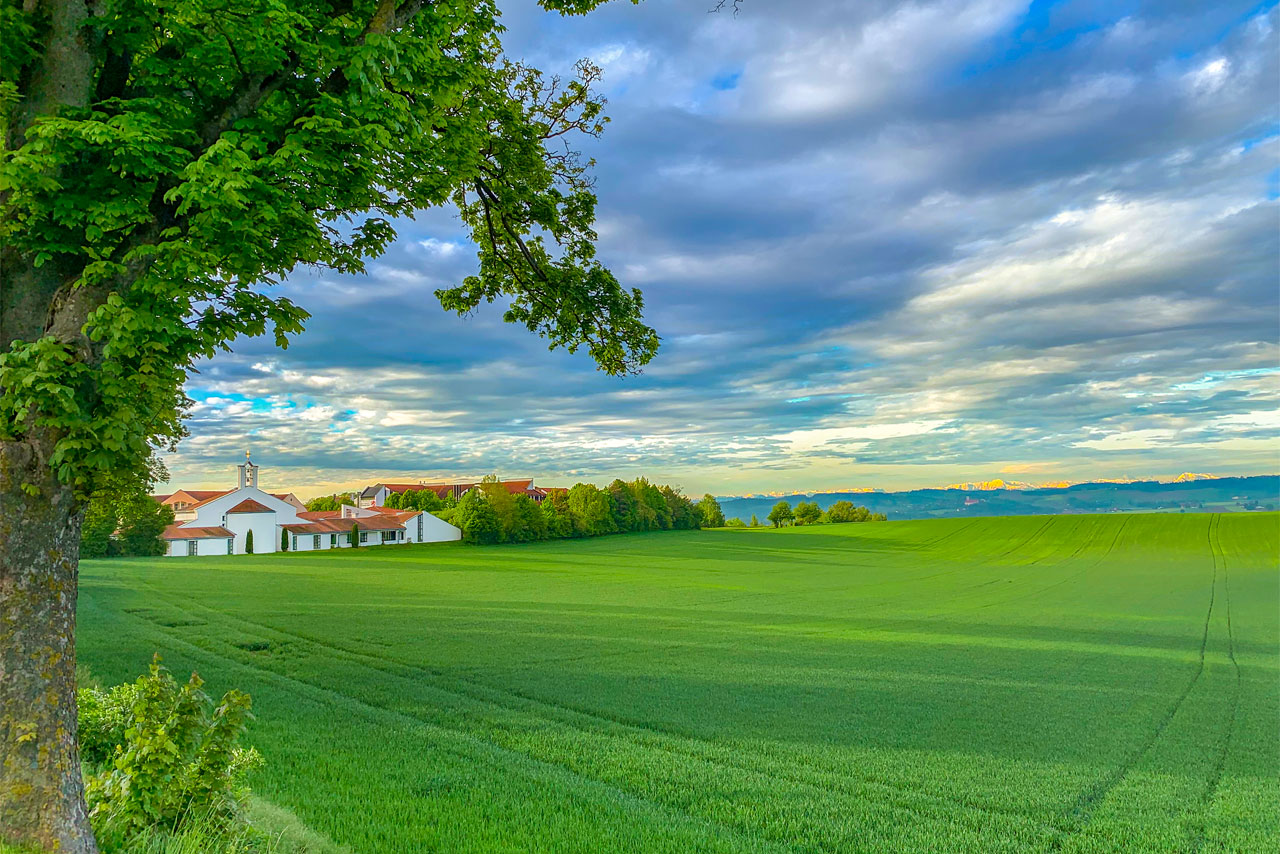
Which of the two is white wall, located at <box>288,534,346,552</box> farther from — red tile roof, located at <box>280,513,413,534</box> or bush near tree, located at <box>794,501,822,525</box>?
bush near tree, located at <box>794,501,822,525</box>

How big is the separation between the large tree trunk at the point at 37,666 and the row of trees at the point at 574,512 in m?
78.6

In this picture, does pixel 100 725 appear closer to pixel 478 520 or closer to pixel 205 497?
pixel 478 520

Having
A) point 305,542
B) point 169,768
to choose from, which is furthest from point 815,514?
point 169,768

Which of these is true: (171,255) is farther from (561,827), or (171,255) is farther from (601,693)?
(601,693)

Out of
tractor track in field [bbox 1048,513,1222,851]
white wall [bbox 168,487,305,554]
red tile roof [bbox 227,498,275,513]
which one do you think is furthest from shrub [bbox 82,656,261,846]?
red tile roof [bbox 227,498,275,513]

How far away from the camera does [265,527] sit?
80875mm

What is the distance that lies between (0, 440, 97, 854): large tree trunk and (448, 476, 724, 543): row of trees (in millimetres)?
78610

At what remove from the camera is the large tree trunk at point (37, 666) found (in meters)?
4.91

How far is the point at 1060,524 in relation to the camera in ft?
298

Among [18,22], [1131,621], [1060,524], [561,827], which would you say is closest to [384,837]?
[561,827]

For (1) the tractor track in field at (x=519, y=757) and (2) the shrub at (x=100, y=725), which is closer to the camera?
(2) the shrub at (x=100, y=725)

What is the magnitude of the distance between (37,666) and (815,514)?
429ft

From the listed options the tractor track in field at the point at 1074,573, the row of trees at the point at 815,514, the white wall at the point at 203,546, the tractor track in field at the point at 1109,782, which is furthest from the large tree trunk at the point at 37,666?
the row of trees at the point at 815,514

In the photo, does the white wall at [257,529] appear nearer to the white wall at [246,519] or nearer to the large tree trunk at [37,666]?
the white wall at [246,519]
